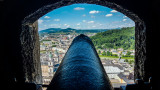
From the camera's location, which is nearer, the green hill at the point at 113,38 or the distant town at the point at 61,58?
the distant town at the point at 61,58

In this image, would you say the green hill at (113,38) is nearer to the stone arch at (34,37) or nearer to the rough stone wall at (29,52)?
the stone arch at (34,37)

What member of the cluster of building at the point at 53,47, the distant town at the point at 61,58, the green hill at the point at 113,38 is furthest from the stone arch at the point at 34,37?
the green hill at the point at 113,38

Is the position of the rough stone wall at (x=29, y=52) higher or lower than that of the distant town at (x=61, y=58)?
higher

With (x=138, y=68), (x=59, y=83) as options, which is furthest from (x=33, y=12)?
(x=138, y=68)

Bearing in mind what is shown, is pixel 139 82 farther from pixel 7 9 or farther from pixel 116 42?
pixel 116 42

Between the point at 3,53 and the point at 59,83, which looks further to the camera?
the point at 3,53

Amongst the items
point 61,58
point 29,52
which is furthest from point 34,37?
point 61,58

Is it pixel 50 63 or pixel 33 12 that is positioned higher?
pixel 33 12

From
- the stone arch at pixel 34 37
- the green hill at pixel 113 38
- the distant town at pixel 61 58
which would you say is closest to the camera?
the stone arch at pixel 34 37

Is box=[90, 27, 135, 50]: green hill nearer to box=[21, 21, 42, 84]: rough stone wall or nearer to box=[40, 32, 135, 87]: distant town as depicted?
box=[40, 32, 135, 87]: distant town

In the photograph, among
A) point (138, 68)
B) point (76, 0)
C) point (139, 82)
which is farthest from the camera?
point (138, 68)
